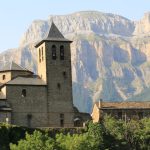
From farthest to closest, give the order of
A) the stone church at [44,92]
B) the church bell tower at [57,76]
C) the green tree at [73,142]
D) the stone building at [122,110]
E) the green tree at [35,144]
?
the stone building at [122,110] < the church bell tower at [57,76] < the stone church at [44,92] < the green tree at [73,142] < the green tree at [35,144]

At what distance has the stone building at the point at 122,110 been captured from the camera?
346ft

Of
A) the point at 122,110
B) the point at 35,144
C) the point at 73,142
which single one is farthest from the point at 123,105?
the point at 35,144

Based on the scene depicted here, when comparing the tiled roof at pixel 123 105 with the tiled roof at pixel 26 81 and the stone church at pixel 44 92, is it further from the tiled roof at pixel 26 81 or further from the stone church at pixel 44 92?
the tiled roof at pixel 26 81

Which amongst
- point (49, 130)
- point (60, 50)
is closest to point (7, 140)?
point (49, 130)

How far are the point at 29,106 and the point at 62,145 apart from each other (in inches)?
612

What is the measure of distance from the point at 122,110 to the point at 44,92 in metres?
15.2

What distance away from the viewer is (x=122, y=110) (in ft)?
349

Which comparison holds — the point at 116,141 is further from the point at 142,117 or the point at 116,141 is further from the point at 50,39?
→ the point at 50,39

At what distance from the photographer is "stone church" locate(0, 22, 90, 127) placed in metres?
97.4

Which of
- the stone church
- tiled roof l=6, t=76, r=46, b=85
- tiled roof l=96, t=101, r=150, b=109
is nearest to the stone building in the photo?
tiled roof l=96, t=101, r=150, b=109

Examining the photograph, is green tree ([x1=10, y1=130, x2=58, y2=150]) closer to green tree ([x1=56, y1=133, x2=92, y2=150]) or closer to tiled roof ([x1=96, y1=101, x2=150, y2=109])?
green tree ([x1=56, y1=133, x2=92, y2=150])

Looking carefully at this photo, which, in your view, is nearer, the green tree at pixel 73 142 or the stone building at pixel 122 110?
the green tree at pixel 73 142

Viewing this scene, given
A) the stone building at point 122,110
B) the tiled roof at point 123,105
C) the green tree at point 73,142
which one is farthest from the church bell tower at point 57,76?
the green tree at point 73,142

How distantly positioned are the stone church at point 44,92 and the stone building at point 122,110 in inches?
129
